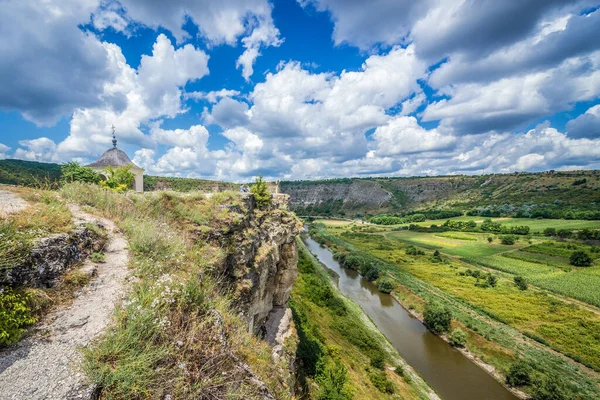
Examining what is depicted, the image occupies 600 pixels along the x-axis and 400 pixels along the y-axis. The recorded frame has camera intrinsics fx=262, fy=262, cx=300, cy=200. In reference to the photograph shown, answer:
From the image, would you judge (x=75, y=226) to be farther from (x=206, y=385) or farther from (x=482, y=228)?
→ (x=482, y=228)

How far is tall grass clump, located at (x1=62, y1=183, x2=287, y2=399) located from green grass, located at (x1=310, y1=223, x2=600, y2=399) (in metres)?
31.5

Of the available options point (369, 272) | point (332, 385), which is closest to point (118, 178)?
point (332, 385)

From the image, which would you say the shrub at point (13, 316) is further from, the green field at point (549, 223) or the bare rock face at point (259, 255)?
the green field at point (549, 223)

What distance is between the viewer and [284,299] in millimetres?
17094

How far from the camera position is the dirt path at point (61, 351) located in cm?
314

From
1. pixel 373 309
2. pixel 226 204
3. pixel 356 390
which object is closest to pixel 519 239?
pixel 373 309

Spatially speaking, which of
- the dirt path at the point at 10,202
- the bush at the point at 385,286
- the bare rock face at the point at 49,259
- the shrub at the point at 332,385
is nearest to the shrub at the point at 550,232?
the bush at the point at 385,286

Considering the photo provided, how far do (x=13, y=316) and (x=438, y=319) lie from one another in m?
36.4

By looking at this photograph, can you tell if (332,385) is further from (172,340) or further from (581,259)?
(581,259)

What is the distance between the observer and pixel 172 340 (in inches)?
164

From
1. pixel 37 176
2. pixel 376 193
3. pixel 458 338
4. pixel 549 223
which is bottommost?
pixel 458 338

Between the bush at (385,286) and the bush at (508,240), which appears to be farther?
the bush at (508,240)

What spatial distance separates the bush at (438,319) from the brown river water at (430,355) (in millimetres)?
932

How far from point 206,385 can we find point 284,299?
13.8 m
